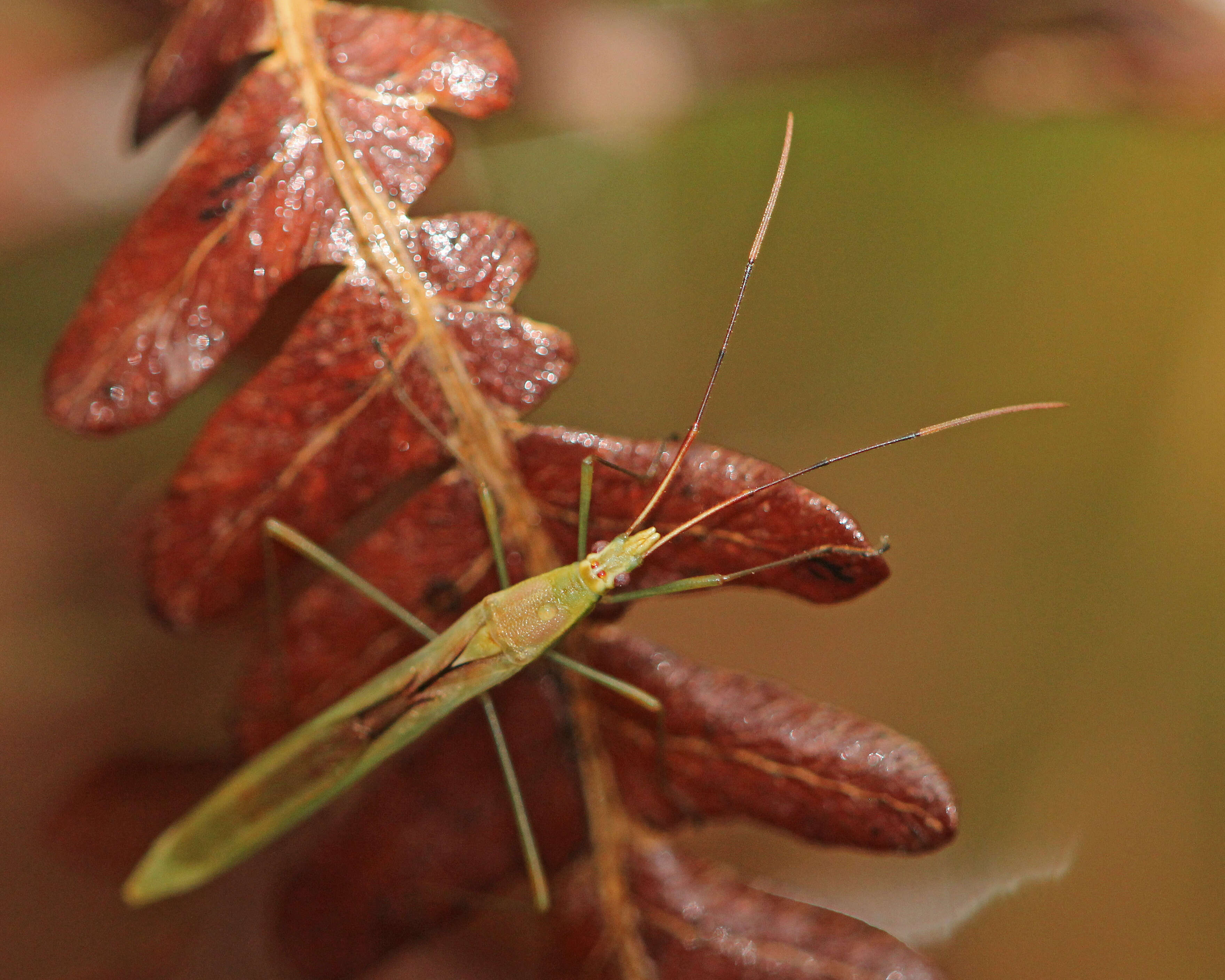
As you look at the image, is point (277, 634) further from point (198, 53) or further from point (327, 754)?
point (198, 53)

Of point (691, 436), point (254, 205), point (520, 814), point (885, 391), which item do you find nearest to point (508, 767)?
point (520, 814)

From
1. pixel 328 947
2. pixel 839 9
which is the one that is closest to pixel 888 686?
pixel 328 947

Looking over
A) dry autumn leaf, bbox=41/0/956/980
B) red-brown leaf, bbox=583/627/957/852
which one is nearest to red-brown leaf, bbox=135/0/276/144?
dry autumn leaf, bbox=41/0/956/980

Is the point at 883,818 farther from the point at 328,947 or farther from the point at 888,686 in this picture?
the point at 328,947

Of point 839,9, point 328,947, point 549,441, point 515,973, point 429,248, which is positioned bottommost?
point 515,973

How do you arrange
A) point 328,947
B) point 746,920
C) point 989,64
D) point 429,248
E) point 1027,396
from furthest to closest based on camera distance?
point 989,64
point 1027,396
point 328,947
point 746,920
point 429,248
